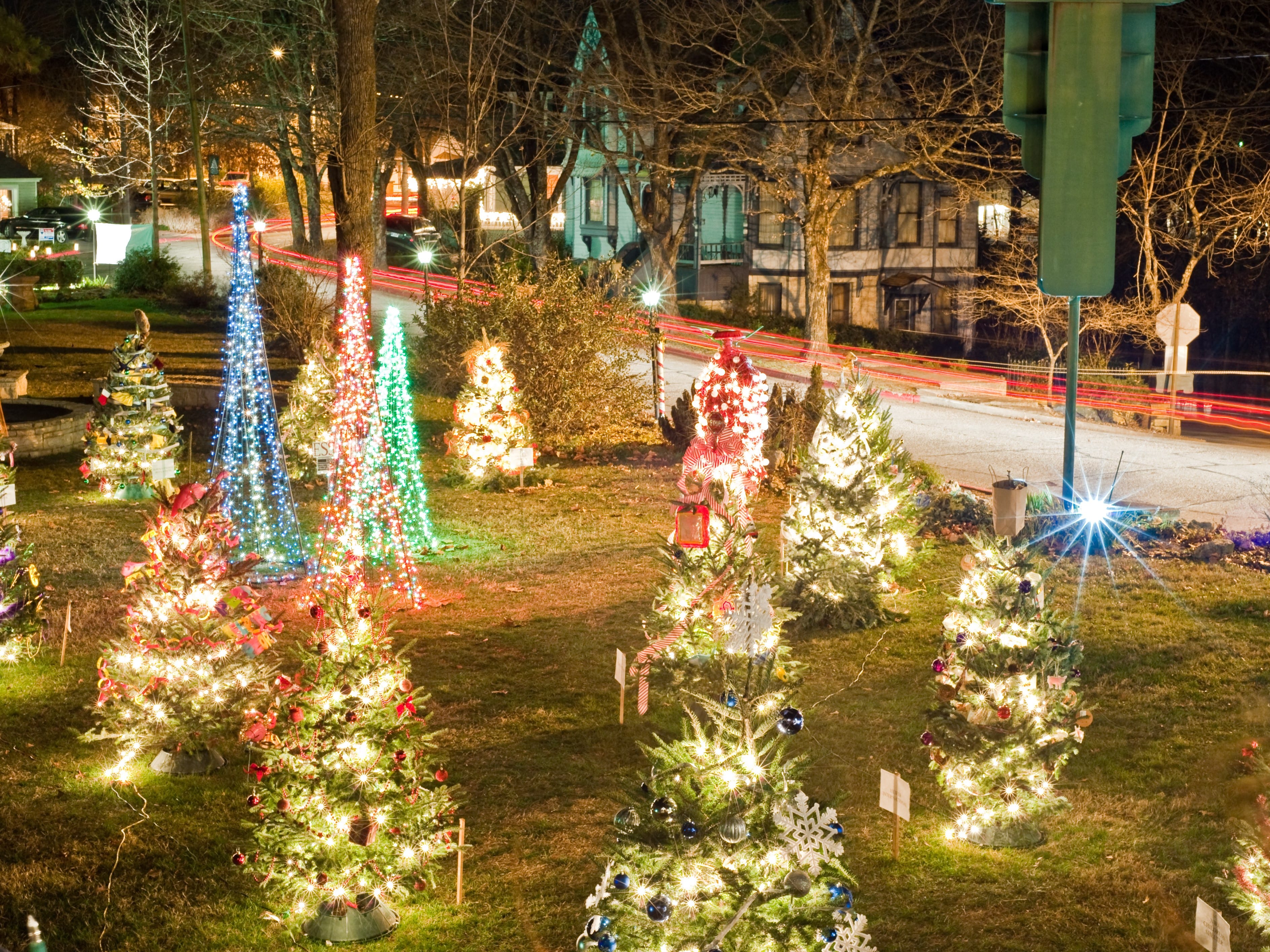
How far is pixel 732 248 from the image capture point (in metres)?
45.7

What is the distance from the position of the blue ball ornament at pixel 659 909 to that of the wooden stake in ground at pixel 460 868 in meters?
1.88

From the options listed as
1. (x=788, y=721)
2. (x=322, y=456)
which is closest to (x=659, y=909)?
(x=788, y=721)

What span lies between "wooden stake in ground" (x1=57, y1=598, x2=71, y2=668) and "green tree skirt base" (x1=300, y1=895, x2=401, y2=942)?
4364 mm

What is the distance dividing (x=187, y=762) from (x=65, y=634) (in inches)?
92.4

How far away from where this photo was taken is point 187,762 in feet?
27.1

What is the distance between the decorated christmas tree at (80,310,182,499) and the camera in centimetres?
1559

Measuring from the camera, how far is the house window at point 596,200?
51094mm

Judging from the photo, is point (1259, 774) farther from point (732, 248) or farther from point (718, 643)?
point (732, 248)

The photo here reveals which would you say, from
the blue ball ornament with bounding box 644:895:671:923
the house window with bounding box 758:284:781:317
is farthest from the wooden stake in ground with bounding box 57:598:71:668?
the house window with bounding box 758:284:781:317

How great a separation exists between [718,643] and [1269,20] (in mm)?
29475

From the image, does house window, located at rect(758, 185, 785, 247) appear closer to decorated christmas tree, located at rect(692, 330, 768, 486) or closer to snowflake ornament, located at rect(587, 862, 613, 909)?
decorated christmas tree, located at rect(692, 330, 768, 486)

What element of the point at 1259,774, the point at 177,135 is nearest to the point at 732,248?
the point at 177,135

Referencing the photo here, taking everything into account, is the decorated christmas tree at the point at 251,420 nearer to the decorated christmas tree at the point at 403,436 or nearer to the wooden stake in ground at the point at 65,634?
the decorated christmas tree at the point at 403,436

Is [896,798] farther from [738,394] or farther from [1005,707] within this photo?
[738,394]
